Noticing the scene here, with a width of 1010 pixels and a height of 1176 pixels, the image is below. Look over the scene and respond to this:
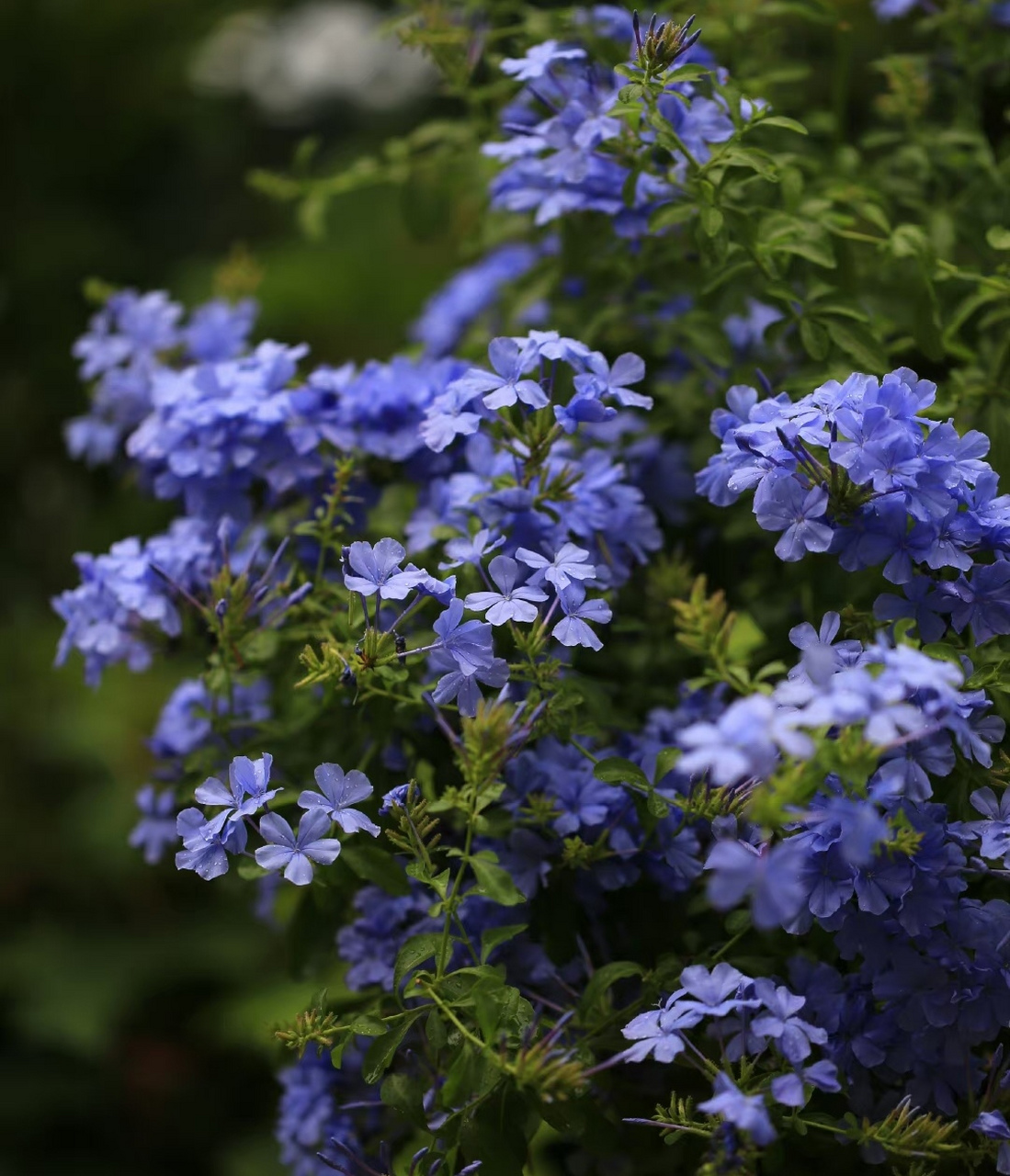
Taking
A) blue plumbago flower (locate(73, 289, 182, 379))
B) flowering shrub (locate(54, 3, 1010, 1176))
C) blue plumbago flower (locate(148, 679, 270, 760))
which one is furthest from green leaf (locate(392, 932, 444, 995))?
blue plumbago flower (locate(73, 289, 182, 379))

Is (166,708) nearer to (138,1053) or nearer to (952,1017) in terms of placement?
(952,1017)

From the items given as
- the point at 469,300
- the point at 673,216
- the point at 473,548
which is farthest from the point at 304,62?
the point at 473,548

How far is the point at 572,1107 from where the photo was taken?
56cm

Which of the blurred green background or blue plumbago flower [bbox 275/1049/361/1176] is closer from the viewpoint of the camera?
blue plumbago flower [bbox 275/1049/361/1176]

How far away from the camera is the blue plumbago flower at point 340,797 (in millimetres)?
549

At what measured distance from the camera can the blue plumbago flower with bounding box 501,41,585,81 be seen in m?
0.67

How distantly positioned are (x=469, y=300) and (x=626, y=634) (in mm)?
323

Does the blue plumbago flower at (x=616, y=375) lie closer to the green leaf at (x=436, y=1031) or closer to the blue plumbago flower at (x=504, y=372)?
the blue plumbago flower at (x=504, y=372)

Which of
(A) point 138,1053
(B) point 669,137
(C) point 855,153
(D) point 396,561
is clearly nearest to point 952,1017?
(D) point 396,561

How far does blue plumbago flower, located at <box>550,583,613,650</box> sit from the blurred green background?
461 millimetres

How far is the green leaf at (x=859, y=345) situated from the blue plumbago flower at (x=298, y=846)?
0.38 meters

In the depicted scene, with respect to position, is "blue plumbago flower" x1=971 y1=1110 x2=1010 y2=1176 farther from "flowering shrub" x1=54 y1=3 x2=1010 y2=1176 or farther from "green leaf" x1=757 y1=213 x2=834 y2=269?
"green leaf" x1=757 y1=213 x2=834 y2=269

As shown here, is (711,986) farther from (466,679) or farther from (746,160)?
(746,160)

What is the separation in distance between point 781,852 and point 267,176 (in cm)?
68
